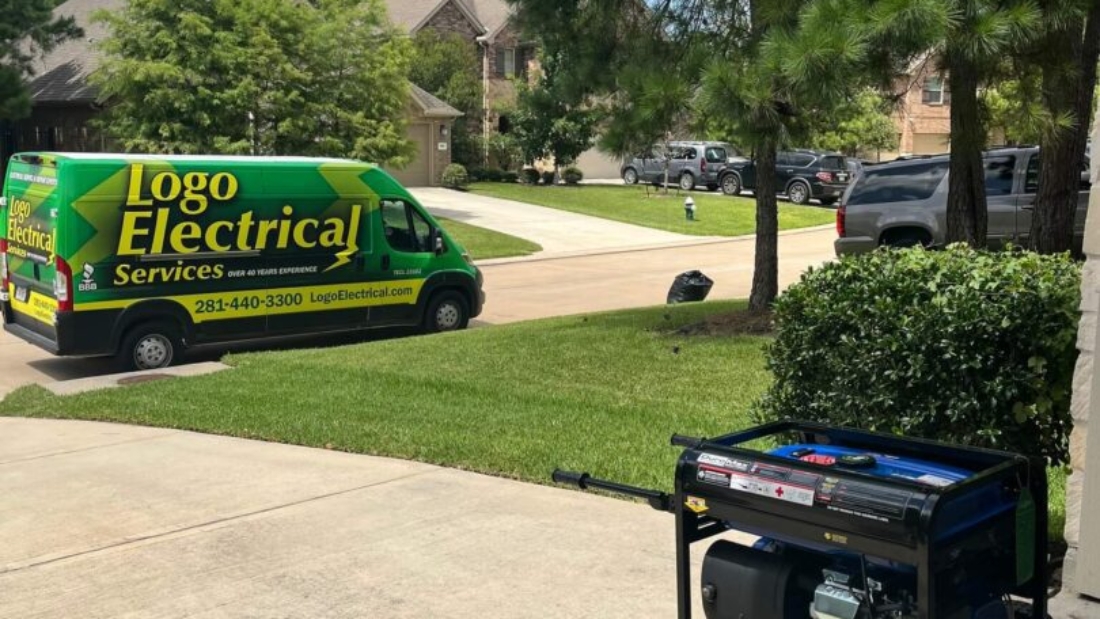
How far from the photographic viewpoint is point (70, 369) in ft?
39.0

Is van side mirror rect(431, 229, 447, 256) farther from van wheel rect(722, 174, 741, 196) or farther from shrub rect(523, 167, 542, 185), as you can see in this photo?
shrub rect(523, 167, 542, 185)

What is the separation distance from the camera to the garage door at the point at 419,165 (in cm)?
3772

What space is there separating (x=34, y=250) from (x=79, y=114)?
23.0m

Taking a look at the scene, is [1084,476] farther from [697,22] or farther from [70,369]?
[70,369]

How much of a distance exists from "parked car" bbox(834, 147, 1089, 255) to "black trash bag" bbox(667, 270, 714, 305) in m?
2.01

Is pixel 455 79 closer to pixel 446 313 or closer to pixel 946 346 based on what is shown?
pixel 446 313

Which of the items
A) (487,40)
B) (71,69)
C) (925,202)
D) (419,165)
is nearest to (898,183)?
(925,202)

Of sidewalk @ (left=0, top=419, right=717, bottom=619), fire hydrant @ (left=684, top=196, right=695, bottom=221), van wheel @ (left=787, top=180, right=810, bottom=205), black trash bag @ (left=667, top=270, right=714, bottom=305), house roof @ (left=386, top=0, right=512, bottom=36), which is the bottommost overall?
sidewalk @ (left=0, top=419, right=717, bottom=619)

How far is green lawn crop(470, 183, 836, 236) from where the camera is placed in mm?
31031

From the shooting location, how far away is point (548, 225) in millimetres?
30188

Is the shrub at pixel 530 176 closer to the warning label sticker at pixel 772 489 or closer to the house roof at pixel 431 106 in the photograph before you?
the house roof at pixel 431 106

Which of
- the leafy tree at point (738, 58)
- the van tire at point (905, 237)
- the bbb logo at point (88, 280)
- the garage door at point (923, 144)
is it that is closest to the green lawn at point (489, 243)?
the van tire at point (905, 237)

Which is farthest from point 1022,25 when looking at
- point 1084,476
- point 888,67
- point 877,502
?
point 877,502

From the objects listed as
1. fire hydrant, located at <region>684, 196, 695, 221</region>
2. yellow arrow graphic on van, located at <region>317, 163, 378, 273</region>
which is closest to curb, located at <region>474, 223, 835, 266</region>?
fire hydrant, located at <region>684, 196, 695, 221</region>
